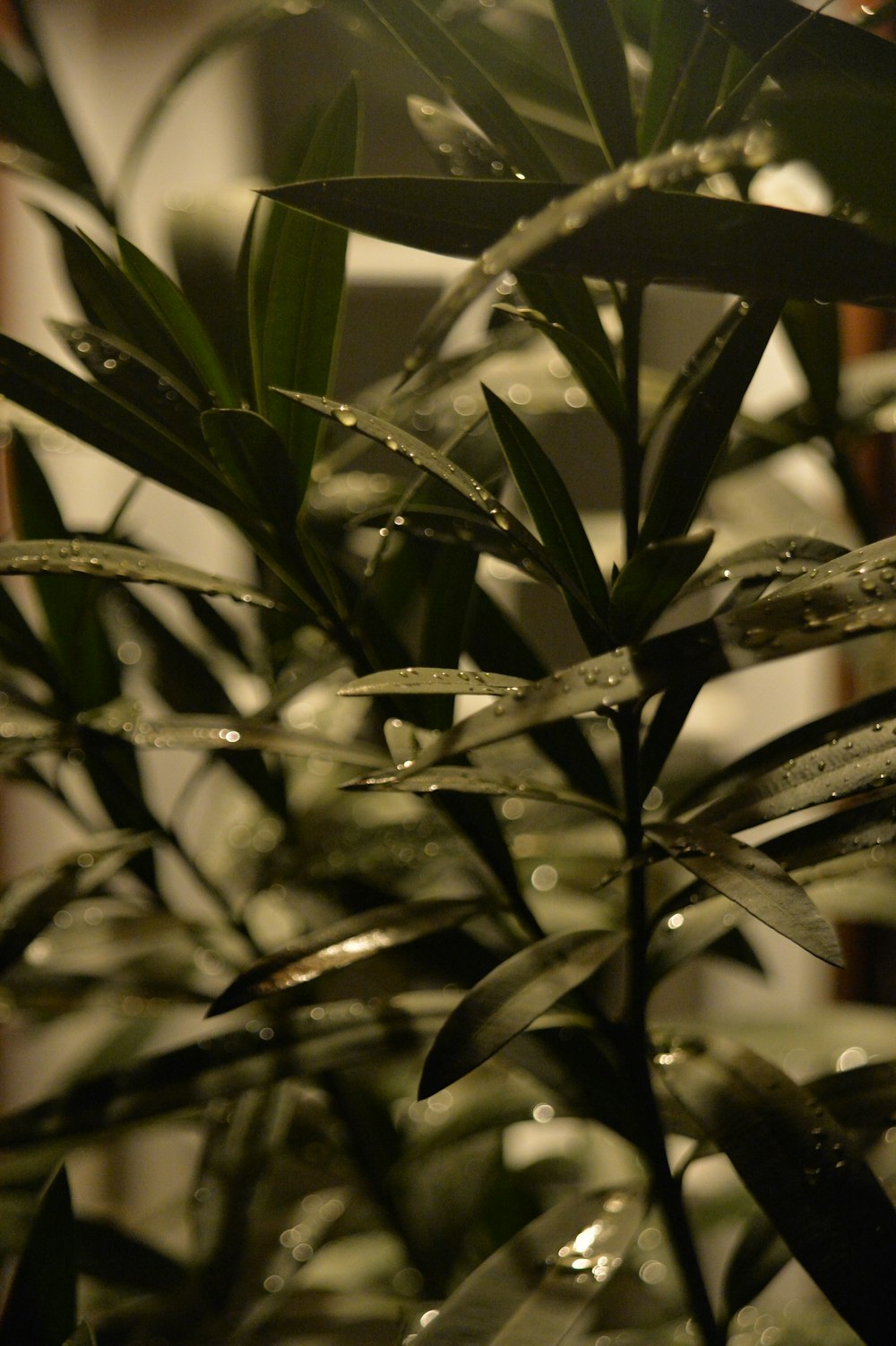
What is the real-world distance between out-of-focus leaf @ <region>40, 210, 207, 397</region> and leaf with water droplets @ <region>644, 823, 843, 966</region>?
254mm

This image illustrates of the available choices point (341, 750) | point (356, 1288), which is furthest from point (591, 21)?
point (356, 1288)

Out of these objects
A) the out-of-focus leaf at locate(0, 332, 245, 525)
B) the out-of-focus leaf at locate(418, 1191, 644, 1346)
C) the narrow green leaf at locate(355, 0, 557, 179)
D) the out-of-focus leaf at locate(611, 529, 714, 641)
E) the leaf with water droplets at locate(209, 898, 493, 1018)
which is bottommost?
the out-of-focus leaf at locate(418, 1191, 644, 1346)

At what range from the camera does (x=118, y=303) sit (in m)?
0.41

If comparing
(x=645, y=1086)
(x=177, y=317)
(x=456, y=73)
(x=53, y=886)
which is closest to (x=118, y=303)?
(x=177, y=317)


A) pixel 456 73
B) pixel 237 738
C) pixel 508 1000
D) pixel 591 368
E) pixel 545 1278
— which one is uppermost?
pixel 456 73

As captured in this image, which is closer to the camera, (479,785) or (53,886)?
(479,785)

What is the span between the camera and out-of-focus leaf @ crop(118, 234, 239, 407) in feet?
1.30

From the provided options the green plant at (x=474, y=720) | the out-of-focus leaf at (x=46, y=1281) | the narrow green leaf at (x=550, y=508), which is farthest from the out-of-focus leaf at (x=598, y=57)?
the out-of-focus leaf at (x=46, y=1281)

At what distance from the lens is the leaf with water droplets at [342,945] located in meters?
0.37

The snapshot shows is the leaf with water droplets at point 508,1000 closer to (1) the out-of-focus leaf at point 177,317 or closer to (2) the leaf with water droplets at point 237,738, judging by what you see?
(2) the leaf with water droplets at point 237,738

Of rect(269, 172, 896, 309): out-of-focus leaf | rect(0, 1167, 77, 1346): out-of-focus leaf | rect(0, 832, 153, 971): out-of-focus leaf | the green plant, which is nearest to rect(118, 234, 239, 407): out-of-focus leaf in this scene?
the green plant

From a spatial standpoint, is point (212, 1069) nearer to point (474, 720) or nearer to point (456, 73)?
point (474, 720)

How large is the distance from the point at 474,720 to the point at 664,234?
0.49ft

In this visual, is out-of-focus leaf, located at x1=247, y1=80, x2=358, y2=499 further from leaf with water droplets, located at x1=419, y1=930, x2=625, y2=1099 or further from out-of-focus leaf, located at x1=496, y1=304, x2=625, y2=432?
leaf with water droplets, located at x1=419, y1=930, x2=625, y2=1099
